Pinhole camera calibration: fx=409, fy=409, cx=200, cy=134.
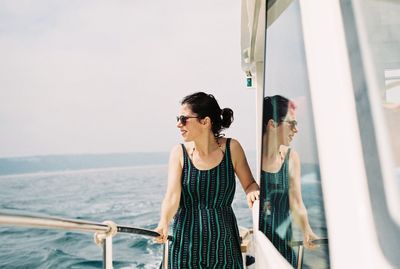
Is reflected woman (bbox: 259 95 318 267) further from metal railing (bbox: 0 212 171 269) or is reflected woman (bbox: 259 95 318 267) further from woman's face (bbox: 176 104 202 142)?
metal railing (bbox: 0 212 171 269)

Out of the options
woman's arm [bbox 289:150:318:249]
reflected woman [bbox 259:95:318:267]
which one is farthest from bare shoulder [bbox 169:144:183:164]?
woman's arm [bbox 289:150:318:249]

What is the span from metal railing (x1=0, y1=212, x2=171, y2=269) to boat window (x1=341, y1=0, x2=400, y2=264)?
0.95 meters

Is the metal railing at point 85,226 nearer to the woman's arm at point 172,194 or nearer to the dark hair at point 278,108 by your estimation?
the woman's arm at point 172,194

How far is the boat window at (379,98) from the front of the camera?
1.73ft

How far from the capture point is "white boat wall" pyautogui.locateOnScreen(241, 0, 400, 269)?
531mm

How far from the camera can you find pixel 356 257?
0.54 m

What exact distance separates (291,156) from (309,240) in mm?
304

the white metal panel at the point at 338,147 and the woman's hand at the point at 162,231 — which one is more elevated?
the white metal panel at the point at 338,147

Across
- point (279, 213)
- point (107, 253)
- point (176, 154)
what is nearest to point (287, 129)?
point (279, 213)

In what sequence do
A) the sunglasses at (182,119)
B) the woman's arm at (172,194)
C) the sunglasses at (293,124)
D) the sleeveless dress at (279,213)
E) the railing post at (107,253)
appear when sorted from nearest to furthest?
the sunglasses at (293,124) < the sleeveless dress at (279,213) < the railing post at (107,253) < the woman's arm at (172,194) < the sunglasses at (182,119)

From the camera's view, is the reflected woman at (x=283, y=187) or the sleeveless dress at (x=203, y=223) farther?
the sleeveless dress at (x=203, y=223)

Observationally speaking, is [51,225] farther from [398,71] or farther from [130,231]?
[398,71]

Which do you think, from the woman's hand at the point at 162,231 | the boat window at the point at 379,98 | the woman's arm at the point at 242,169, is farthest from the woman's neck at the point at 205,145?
the boat window at the point at 379,98

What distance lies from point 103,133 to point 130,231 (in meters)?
73.9
